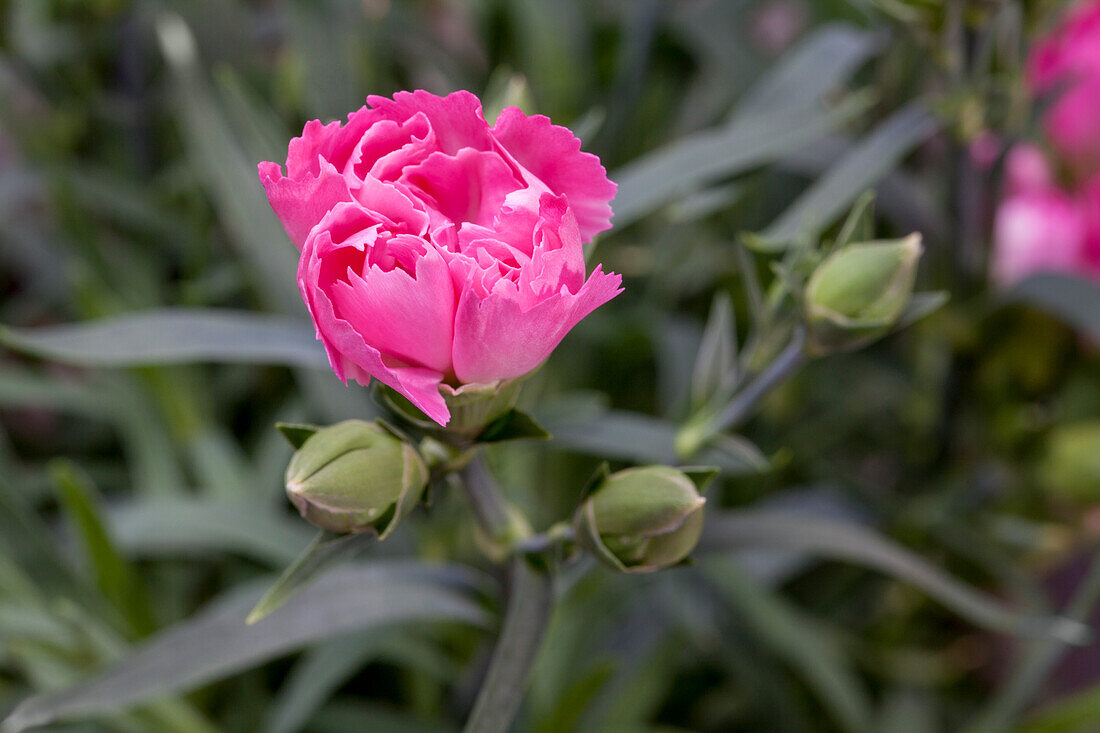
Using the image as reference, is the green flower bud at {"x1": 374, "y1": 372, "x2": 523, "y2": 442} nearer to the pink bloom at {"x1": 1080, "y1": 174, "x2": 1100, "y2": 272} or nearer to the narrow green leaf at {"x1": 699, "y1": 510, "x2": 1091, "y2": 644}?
the narrow green leaf at {"x1": 699, "y1": 510, "x2": 1091, "y2": 644}

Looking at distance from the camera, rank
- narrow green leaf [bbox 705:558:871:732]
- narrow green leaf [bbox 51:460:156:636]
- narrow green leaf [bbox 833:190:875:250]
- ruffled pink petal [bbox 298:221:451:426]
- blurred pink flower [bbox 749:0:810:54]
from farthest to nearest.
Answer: blurred pink flower [bbox 749:0:810:54] < narrow green leaf [bbox 705:558:871:732] < narrow green leaf [bbox 51:460:156:636] < narrow green leaf [bbox 833:190:875:250] < ruffled pink petal [bbox 298:221:451:426]

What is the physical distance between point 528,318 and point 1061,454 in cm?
46

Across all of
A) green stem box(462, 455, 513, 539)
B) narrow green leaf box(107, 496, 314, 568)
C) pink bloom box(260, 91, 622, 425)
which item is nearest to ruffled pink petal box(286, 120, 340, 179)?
pink bloom box(260, 91, 622, 425)

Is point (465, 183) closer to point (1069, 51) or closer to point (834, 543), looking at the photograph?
point (834, 543)

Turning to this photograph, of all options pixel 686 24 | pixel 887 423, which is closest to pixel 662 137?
pixel 686 24

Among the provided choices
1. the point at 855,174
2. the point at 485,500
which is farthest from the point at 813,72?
the point at 485,500

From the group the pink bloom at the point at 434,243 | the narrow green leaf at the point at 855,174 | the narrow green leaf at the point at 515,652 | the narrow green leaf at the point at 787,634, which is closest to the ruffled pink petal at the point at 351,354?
the pink bloom at the point at 434,243

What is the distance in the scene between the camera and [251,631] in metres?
0.32

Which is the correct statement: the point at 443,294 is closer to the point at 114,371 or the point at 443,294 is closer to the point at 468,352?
the point at 468,352

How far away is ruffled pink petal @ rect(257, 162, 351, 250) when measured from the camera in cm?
20

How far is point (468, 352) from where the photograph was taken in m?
0.21

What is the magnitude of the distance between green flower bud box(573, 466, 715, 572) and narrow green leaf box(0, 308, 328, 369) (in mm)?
148

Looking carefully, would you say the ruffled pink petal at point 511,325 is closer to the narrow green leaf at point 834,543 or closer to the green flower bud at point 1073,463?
the narrow green leaf at point 834,543

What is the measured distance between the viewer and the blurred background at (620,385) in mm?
434
